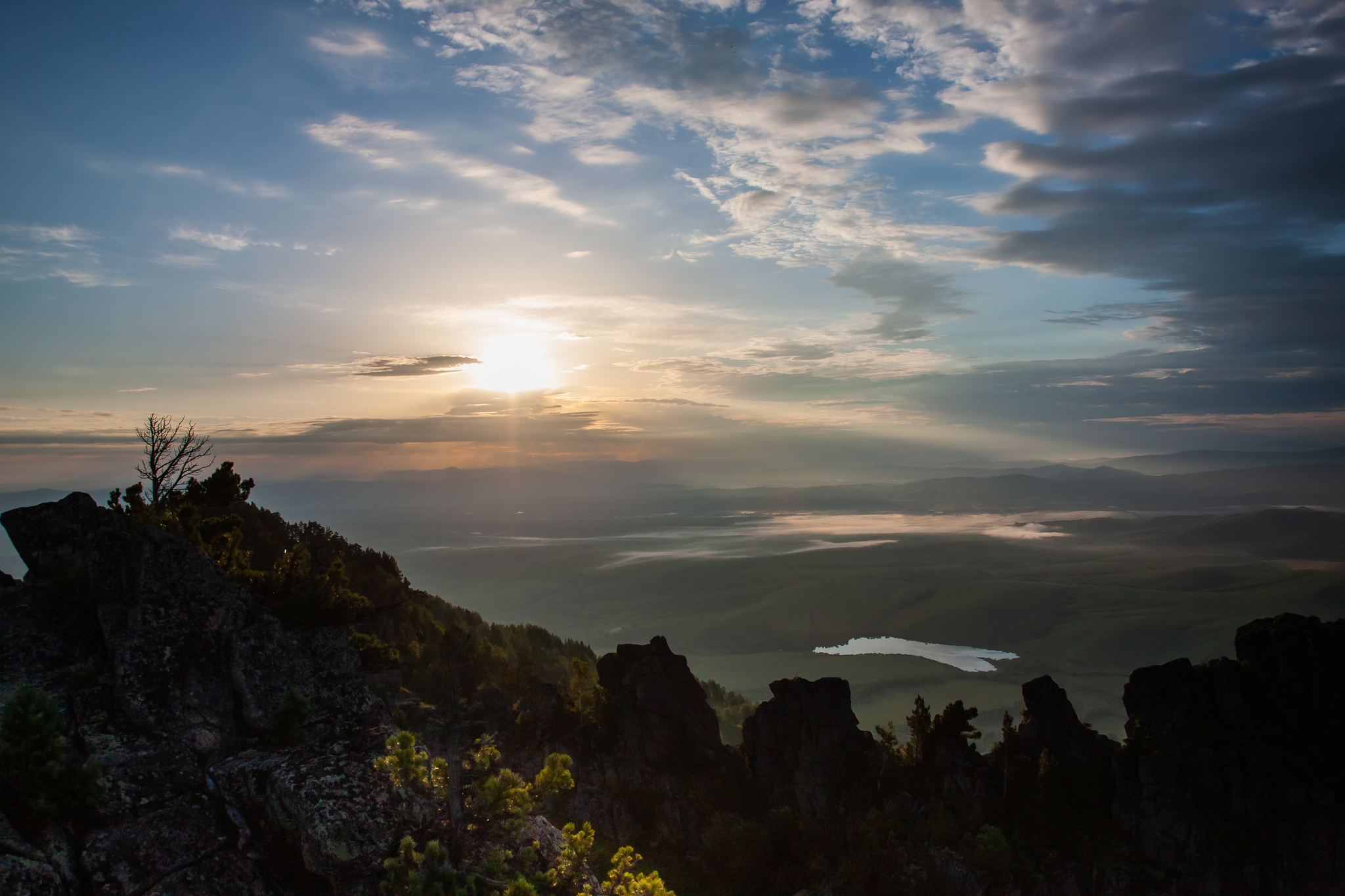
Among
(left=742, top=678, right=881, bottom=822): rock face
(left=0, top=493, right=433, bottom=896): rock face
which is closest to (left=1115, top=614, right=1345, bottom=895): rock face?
(left=742, top=678, right=881, bottom=822): rock face

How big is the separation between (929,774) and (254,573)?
2655cm

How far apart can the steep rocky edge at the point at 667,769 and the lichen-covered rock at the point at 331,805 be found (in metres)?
0.05

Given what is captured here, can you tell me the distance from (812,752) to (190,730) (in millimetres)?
22434

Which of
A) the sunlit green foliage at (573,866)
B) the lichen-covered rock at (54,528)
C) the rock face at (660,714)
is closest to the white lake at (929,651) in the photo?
the rock face at (660,714)

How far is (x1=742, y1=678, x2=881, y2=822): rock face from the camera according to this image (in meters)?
28.5

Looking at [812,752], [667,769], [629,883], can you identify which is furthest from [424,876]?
[812,752]

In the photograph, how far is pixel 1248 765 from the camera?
1023 inches

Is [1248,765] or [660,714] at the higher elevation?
[660,714]

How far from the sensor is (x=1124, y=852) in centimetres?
2498

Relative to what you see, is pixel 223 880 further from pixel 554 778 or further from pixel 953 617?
pixel 953 617

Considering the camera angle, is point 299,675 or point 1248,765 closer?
point 299,675

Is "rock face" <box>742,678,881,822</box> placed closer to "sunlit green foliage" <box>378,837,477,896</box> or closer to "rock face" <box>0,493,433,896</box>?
"rock face" <box>0,493,433,896</box>

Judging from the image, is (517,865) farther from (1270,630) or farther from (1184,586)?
(1184,586)

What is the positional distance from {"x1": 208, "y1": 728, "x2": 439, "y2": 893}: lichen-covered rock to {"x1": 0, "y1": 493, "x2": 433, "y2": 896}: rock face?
30 mm
